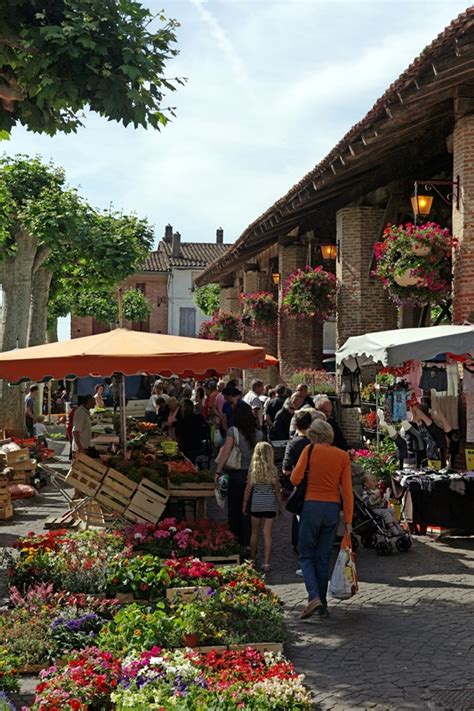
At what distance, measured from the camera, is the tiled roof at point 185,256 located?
225ft

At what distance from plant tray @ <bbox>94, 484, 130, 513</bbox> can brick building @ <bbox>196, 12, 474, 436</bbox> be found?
5467mm

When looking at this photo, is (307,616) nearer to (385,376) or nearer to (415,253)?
(415,253)

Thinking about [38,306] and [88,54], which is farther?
[38,306]

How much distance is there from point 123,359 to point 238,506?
2.11 m

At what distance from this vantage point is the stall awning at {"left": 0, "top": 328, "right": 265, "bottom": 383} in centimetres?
949

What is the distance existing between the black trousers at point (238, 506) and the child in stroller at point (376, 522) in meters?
1.23

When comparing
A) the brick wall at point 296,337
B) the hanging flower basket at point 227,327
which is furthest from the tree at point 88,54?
the hanging flower basket at point 227,327

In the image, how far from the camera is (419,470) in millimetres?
11555

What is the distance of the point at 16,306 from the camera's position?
21734mm

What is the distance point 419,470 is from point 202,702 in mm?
7433

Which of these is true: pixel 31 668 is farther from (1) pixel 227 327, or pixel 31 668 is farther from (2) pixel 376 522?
(1) pixel 227 327

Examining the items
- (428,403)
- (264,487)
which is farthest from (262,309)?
(264,487)

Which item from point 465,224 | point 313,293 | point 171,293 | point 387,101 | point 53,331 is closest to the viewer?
point 387,101

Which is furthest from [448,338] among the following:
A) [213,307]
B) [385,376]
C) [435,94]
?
[213,307]
